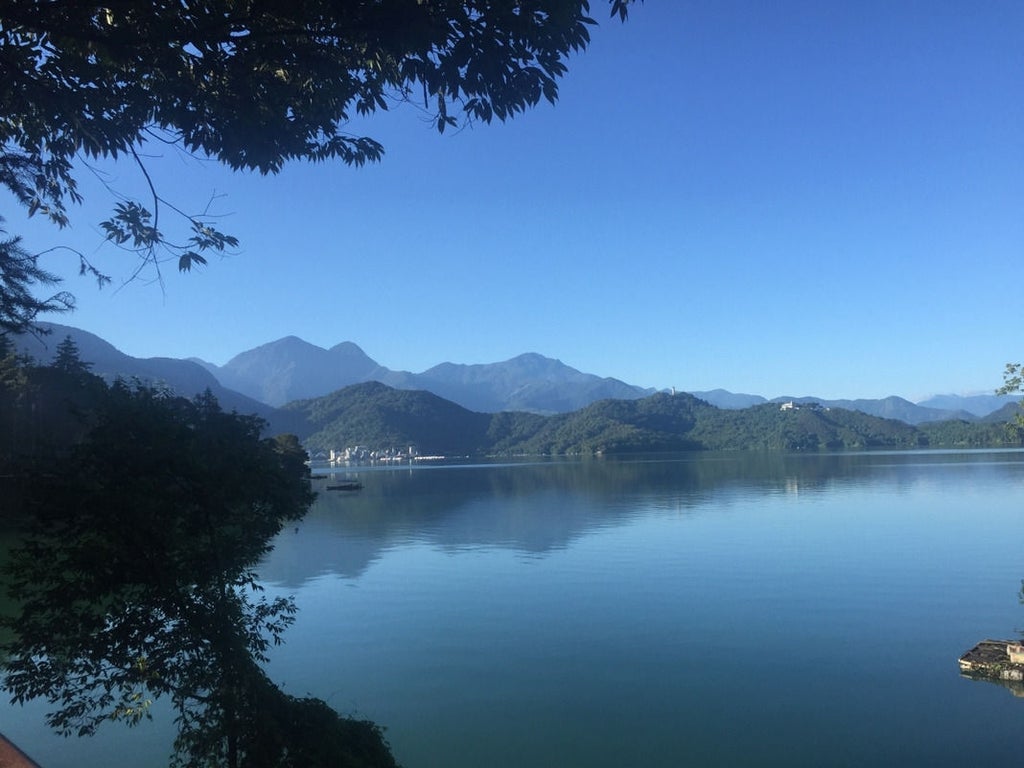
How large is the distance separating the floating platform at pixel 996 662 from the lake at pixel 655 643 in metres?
0.35

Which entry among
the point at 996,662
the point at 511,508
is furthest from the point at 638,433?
the point at 996,662

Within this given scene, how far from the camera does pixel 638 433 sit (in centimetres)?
16712

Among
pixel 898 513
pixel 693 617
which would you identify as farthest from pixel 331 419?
pixel 693 617

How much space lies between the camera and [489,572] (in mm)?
24703

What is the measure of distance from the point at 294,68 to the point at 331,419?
655 ft

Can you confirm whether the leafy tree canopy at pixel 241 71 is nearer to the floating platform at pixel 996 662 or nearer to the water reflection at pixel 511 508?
the water reflection at pixel 511 508

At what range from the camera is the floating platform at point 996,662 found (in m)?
A: 12.8

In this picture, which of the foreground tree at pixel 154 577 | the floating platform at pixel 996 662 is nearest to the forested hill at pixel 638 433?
the floating platform at pixel 996 662

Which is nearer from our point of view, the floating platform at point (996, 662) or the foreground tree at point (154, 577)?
the foreground tree at point (154, 577)

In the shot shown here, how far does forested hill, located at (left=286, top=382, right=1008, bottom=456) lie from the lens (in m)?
164

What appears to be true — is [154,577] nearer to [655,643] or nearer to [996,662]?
[655,643]

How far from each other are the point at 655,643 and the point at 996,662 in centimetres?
620

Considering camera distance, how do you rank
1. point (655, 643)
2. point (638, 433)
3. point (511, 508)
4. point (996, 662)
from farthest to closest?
1. point (638, 433)
2. point (511, 508)
3. point (655, 643)
4. point (996, 662)

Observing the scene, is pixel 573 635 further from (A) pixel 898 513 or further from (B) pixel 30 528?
(A) pixel 898 513
